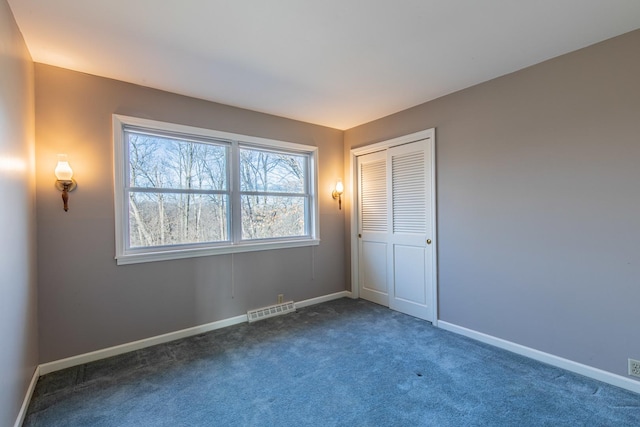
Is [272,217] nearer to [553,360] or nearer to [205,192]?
[205,192]

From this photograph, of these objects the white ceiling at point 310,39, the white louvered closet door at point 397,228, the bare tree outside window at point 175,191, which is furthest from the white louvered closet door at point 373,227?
the bare tree outside window at point 175,191

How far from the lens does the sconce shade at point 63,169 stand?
7.98ft

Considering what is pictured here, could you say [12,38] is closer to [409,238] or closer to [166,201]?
[166,201]

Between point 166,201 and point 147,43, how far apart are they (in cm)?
152

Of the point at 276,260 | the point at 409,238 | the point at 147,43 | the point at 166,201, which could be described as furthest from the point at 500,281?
the point at 147,43

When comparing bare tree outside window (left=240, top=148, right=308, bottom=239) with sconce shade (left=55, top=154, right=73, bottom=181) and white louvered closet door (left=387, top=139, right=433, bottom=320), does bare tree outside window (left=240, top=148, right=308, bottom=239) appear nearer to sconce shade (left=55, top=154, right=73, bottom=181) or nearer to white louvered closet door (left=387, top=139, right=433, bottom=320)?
white louvered closet door (left=387, top=139, right=433, bottom=320)

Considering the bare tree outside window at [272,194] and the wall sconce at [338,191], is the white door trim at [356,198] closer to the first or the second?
the wall sconce at [338,191]

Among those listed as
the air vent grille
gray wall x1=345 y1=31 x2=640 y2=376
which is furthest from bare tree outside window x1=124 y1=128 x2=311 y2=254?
gray wall x1=345 y1=31 x2=640 y2=376

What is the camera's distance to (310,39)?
7.11ft

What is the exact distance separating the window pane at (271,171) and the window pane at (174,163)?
0.29m

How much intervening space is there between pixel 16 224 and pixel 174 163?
1464 millimetres

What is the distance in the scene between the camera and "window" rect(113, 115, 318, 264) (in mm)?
2906

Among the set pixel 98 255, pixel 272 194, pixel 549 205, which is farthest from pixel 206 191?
pixel 549 205

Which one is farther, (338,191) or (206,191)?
(338,191)
